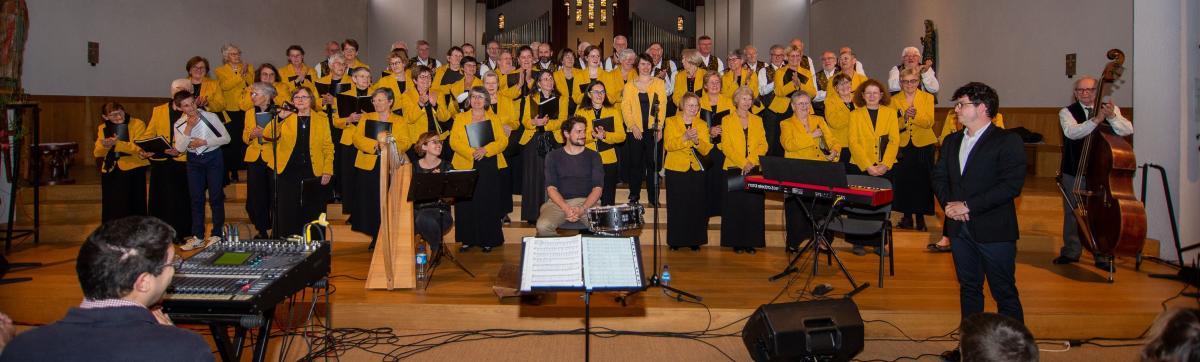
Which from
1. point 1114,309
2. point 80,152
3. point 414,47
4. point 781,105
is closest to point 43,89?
point 80,152

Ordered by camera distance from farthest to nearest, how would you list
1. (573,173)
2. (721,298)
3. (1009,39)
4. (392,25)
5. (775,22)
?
(775,22) < (392,25) < (1009,39) < (573,173) < (721,298)

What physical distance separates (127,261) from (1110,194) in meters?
5.72

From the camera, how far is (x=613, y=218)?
5180 millimetres

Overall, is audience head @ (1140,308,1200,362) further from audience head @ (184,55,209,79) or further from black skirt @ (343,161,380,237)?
audience head @ (184,55,209,79)

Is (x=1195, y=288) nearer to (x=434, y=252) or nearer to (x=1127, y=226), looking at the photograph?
(x=1127, y=226)

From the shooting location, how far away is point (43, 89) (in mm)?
8828

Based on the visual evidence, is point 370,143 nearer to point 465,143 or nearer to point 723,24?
point 465,143

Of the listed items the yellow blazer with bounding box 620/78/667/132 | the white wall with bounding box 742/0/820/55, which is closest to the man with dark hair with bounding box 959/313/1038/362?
the yellow blazer with bounding box 620/78/667/132

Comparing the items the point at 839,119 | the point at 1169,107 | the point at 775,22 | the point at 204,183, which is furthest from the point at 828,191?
the point at 775,22

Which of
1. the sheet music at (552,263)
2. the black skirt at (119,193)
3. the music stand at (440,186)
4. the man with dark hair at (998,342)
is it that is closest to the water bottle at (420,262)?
the music stand at (440,186)

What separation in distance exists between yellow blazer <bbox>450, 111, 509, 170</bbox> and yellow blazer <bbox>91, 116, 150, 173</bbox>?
2769 millimetres

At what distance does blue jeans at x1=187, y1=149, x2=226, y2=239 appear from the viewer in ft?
22.7

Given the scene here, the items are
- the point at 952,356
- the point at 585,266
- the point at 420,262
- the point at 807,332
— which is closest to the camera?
the point at 585,266

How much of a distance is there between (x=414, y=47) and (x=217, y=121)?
6.86 m
